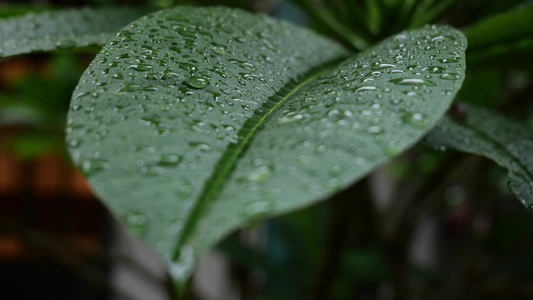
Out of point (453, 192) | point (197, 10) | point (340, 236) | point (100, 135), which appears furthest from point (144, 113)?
point (453, 192)

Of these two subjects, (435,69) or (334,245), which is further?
(334,245)

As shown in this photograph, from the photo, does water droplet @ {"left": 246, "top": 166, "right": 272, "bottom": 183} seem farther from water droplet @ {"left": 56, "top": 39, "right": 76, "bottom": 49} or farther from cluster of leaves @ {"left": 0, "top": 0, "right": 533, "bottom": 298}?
water droplet @ {"left": 56, "top": 39, "right": 76, "bottom": 49}

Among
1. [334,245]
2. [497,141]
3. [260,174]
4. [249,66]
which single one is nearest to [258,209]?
[260,174]

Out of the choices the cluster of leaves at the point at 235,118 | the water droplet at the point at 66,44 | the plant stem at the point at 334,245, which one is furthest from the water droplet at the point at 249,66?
the plant stem at the point at 334,245

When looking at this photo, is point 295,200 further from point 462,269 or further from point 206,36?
point 462,269

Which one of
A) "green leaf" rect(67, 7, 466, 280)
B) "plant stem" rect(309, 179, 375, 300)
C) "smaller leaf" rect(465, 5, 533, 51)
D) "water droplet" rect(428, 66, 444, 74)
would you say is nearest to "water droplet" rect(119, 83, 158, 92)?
"green leaf" rect(67, 7, 466, 280)

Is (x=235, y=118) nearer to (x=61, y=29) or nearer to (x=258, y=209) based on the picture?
(x=258, y=209)
